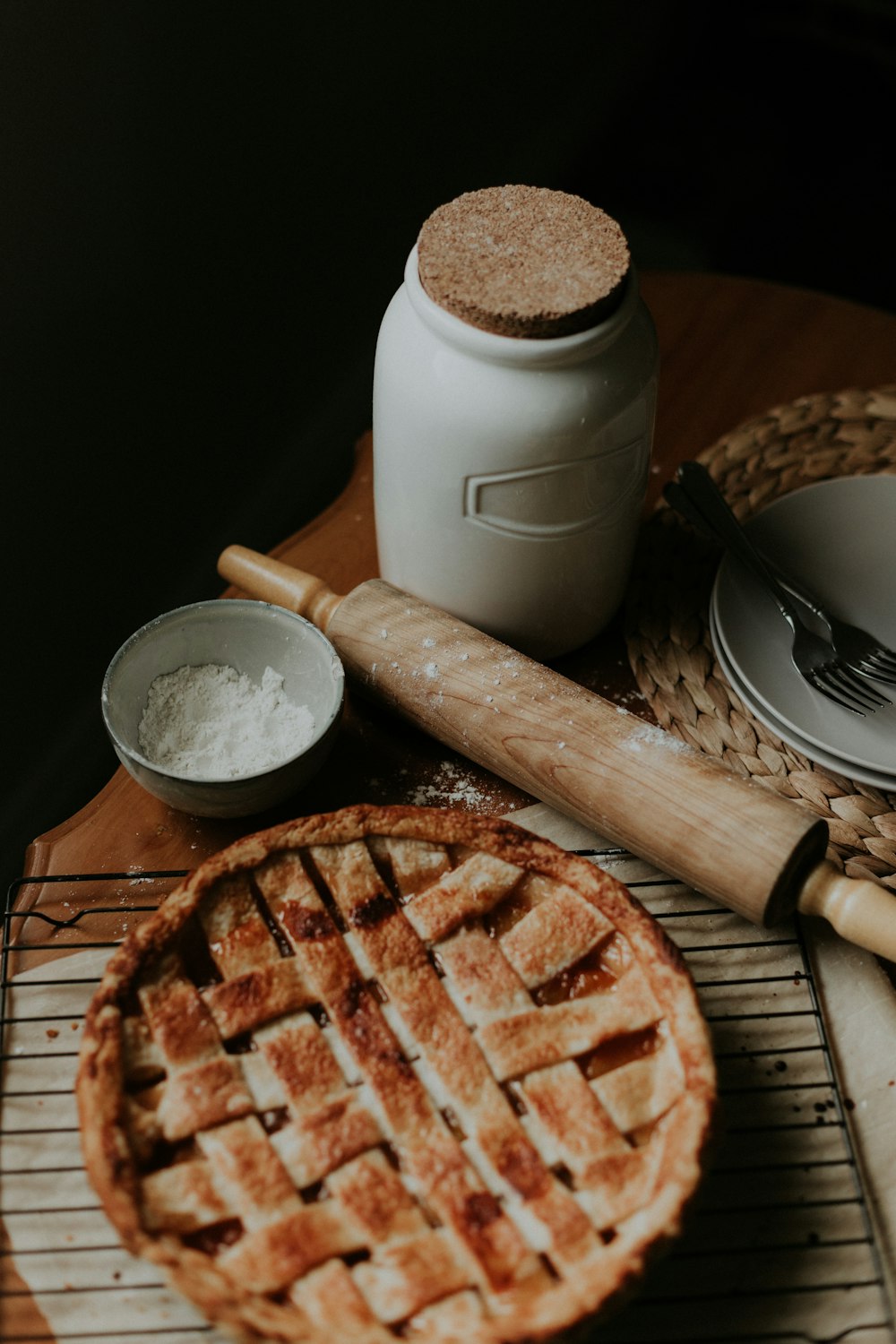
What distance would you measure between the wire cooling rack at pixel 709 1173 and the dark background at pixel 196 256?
95 centimetres

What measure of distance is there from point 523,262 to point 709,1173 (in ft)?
2.54

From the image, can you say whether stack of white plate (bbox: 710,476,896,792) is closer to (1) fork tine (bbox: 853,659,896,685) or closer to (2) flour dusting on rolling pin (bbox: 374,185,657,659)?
(1) fork tine (bbox: 853,659,896,685)

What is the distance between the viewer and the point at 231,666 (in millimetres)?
1291

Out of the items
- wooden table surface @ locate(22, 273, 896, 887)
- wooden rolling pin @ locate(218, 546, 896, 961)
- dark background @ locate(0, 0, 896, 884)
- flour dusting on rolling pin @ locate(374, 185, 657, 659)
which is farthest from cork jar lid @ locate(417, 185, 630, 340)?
dark background @ locate(0, 0, 896, 884)

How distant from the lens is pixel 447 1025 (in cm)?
102

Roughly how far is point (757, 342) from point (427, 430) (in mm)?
778

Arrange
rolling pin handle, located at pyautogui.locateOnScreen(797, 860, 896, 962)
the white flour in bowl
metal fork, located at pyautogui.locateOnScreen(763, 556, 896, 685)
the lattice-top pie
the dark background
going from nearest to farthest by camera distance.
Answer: the lattice-top pie, rolling pin handle, located at pyautogui.locateOnScreen(797, 860, 896, 962), the white flour in bowl, metal fork, located at pyautogui.locateOnScreen(763, 556, 896, 685), the dark background

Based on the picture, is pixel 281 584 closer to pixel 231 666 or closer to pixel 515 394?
pixel 231 666

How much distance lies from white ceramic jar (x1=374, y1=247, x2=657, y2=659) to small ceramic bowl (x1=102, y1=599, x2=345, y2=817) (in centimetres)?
14

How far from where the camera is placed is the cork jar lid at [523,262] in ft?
3.51

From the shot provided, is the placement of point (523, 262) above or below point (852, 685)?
above

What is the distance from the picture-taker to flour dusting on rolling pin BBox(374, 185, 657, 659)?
1086mm

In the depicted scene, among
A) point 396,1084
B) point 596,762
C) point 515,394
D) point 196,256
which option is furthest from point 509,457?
point 196,256

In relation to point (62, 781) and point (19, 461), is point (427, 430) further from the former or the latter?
point (62, 781)
